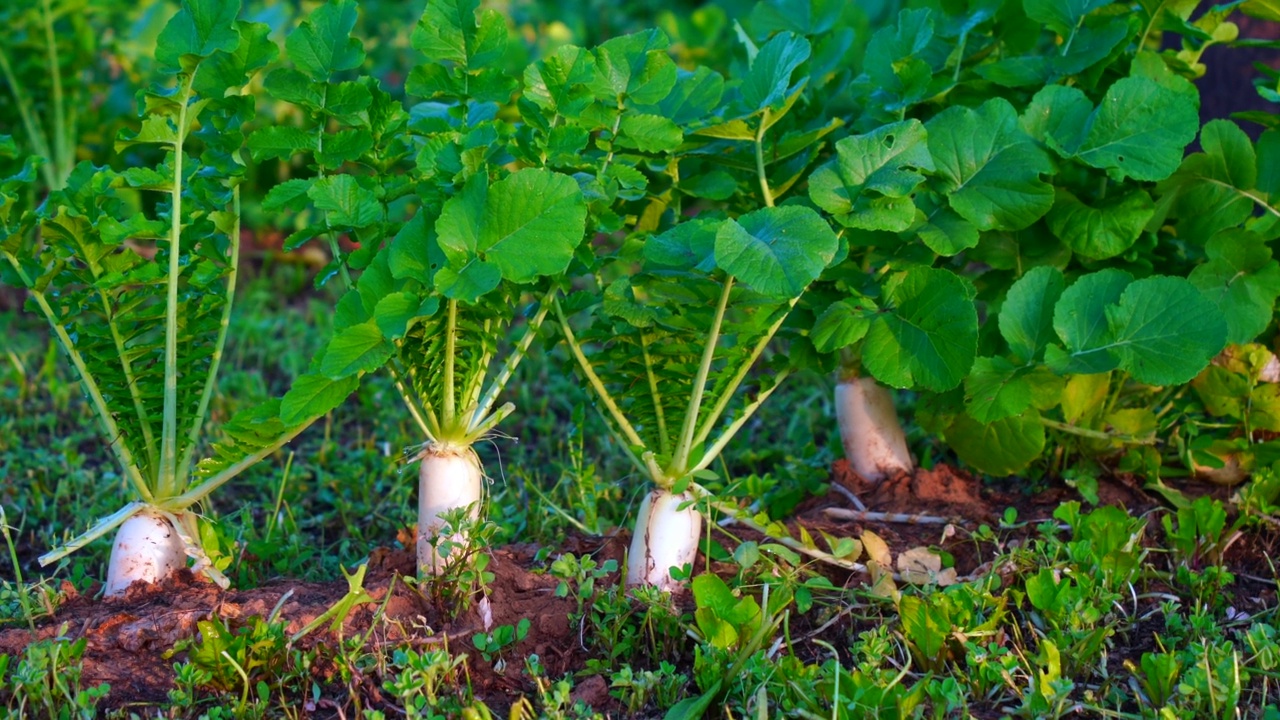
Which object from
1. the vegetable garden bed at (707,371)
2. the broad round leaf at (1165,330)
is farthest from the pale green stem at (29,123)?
the broad round leaf at (1165,330)

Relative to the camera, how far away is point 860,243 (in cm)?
190

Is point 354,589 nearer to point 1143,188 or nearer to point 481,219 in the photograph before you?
point 481,219

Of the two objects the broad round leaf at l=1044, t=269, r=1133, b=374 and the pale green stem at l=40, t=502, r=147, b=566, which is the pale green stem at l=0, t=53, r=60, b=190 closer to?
the pale green stem at l=40, t=502, r=147, b=566

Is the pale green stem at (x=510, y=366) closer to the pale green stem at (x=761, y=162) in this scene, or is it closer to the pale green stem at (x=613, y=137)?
the pale green stem at (x=613, y=137)

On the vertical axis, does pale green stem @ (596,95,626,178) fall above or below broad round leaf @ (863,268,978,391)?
above

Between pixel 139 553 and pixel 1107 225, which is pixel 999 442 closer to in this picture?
pixel 1107 225

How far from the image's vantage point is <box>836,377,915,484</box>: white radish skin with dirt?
2223 millimetres

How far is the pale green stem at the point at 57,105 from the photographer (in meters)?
3.59

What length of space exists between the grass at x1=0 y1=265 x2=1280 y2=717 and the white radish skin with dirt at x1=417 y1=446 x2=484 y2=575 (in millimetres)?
64

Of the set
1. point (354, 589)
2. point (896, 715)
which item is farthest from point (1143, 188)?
point (354, 589)

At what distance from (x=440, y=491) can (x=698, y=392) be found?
436mm

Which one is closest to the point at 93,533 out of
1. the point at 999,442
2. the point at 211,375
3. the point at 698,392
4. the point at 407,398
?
the point at 211,375

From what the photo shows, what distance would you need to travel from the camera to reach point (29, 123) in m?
3.70

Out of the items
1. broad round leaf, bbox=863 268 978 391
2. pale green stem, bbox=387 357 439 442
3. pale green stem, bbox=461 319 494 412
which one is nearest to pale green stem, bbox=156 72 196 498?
pale green stem, bbox=387 357 439 442
